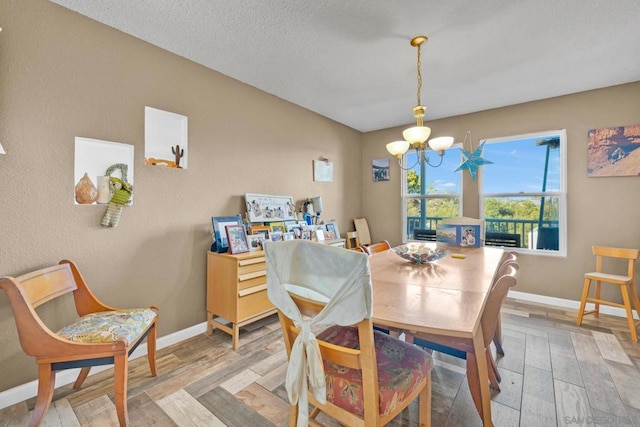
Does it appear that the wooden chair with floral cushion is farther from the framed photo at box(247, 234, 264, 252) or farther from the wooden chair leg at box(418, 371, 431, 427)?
the wooden chair leg at box(418, 371, 431, 427)

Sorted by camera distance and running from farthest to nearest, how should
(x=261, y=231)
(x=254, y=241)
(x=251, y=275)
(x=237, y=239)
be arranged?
(x=261, y=231)
(x=254, y=241)
(x=237, y=239)
(x=251, y=275)

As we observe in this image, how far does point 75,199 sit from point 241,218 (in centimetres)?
126

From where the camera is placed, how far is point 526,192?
341 cm

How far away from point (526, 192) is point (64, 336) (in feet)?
15.0

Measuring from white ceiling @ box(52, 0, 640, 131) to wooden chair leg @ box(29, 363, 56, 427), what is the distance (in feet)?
7.22

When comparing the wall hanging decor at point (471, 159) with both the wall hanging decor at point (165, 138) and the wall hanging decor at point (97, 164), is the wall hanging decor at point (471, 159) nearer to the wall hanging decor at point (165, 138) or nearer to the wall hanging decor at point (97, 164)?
the wall hanging decor at point (165, 138)

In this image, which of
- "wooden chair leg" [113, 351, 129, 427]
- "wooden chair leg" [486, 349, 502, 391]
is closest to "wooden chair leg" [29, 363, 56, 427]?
"wooden chair leg" [113, 351, 129, 427]

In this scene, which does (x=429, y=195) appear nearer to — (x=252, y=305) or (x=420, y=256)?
(x=420, y=256)

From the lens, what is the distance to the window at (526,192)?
3229 mm

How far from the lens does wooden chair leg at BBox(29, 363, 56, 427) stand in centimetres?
132

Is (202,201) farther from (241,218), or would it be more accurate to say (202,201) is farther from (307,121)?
(307,121)

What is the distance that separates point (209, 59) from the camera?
2.38 meters

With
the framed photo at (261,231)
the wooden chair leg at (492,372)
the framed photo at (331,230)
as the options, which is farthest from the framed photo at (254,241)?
the wooden chair leg at (492,372)

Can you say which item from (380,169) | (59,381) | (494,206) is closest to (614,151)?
(494,206)
